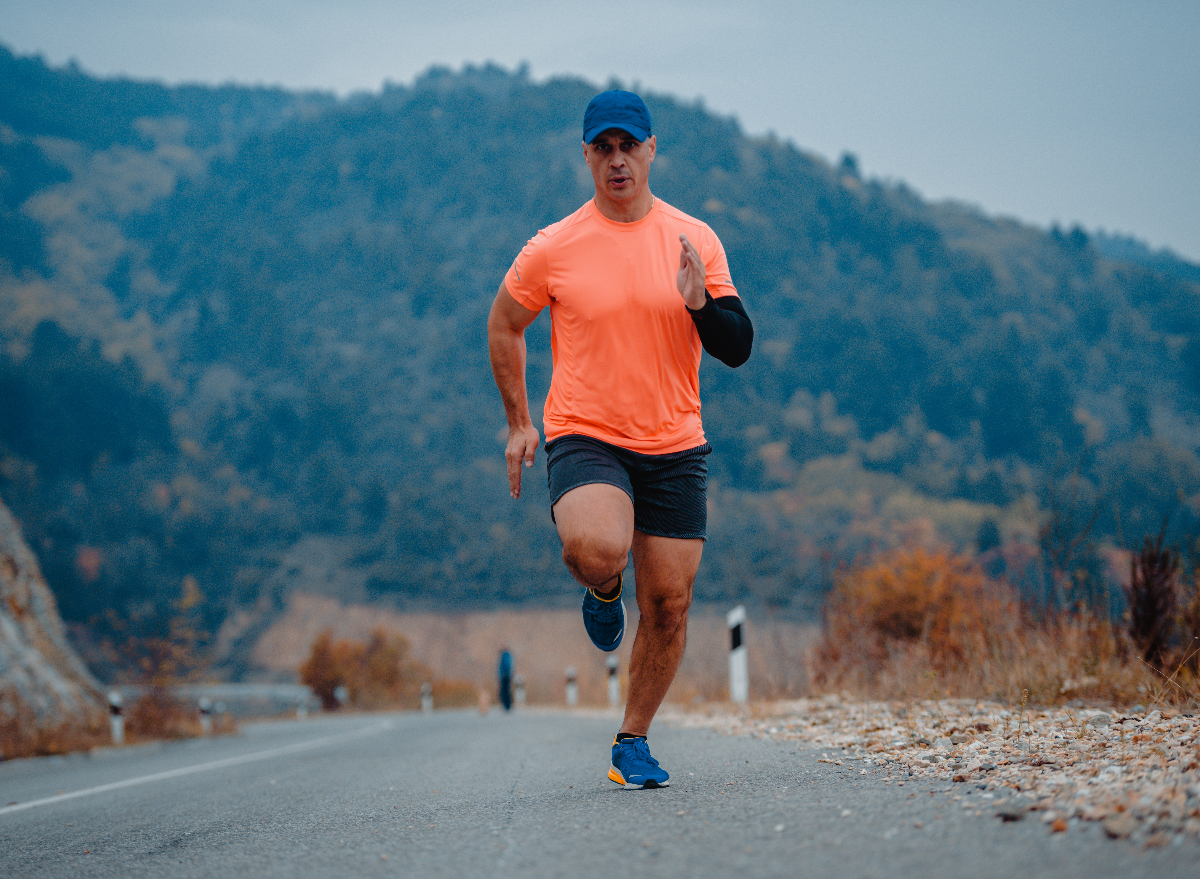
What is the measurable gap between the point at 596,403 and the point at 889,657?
6244 mm

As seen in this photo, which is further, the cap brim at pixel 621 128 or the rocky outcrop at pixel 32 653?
the rocky outcrop at pixel 32 653

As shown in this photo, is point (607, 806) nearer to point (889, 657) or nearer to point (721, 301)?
point (721, 301)

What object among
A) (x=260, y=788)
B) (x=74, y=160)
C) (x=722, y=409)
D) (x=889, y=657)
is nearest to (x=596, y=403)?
(x=260, y=788)

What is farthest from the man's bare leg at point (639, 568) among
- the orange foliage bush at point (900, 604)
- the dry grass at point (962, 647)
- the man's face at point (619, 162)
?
the orange foliage bush at point (900, 604)

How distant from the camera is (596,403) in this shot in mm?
3775

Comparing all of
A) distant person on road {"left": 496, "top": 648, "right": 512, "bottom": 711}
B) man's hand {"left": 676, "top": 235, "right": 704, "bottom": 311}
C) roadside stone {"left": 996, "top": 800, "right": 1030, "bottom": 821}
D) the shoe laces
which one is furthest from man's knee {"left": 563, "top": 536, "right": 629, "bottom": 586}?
distant person on road {"left": 496, "top": 648, "right": 512, "bottom": 711}

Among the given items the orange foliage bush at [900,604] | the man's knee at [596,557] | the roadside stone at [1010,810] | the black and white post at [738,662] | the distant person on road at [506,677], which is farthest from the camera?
the distant person on road at [506,677]

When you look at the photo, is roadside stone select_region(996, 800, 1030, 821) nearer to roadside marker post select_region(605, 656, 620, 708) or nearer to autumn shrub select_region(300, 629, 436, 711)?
roadside marker post select_region(605, 656, 620, 708)

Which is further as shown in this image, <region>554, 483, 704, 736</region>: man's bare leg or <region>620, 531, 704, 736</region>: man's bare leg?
<region>620, 531, 704, 736</region>: man's bare leg

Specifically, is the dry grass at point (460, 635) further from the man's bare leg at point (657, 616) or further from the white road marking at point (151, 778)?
the man's bare leg at point (657, 616)

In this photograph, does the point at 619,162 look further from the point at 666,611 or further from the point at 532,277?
the point at 666,611

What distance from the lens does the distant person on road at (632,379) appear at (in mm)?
3713

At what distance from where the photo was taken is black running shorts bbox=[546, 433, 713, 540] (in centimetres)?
376

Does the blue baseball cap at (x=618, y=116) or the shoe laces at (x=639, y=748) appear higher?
the blue baseball cap at (x=618, y=116)
